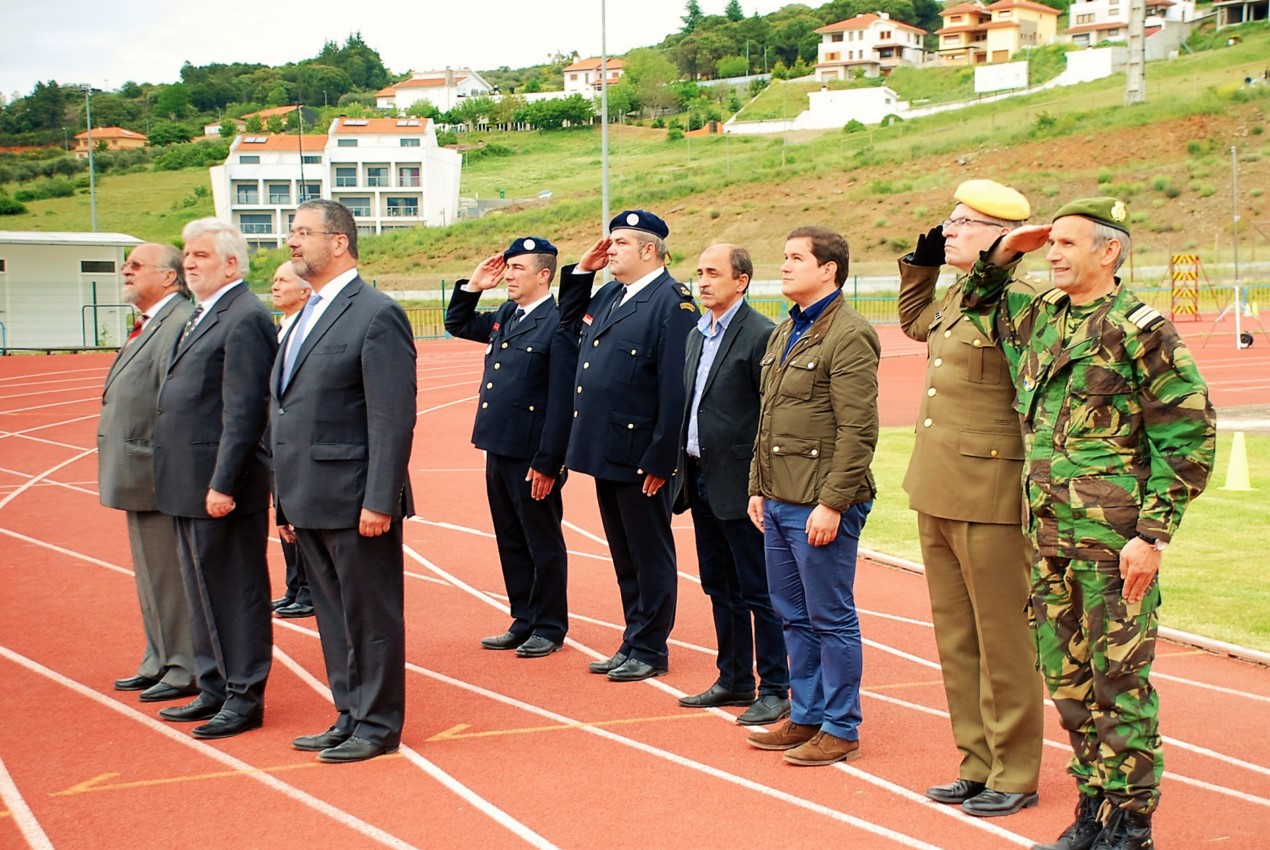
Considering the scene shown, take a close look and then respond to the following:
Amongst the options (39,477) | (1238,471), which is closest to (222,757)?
(39,477)

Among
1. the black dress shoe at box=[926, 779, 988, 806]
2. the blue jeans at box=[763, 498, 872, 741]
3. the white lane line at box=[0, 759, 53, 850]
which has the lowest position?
the white lane line at box=[0, 759, 53, 850]

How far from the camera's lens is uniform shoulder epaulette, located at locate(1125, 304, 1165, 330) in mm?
4184

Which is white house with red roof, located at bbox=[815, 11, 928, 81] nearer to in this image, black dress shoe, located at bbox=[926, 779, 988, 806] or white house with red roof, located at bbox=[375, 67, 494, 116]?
white house with red roof, located at bbox=[375, 67, 494, 116]

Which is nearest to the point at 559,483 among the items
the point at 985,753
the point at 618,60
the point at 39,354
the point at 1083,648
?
the point at 985,753

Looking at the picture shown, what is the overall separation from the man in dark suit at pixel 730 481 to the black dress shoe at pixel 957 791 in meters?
1.19

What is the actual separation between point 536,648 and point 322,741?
1.83m

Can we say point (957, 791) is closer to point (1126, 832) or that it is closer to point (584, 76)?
point (1126, 832)

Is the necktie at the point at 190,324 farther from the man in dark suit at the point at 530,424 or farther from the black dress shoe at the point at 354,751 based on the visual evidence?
the black dress shoe at the point at 354,751

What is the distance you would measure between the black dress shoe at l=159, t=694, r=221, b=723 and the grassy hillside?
4800 cm

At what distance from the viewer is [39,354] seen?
102ft

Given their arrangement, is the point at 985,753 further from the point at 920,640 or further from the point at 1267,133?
the point at 1267,133

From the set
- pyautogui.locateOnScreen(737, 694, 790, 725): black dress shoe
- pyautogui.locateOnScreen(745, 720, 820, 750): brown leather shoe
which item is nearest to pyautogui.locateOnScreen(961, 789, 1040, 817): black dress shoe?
pyautogui.locateOnScreen(745, 720, 820, 750): brown leather shoe

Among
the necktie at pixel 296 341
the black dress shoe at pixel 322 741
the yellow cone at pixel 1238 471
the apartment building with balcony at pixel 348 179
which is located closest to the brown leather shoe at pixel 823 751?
the black dress shoe at pixel 322 741

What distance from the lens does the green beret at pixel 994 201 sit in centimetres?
477
